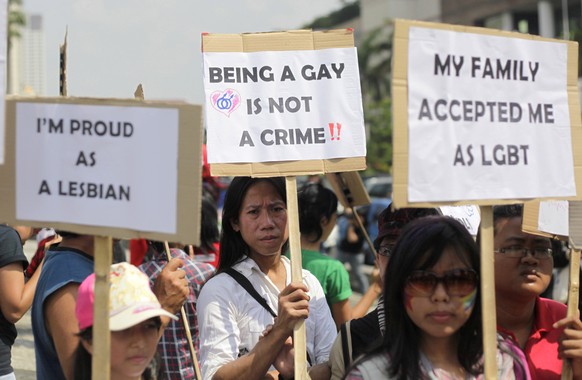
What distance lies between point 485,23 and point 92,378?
53.7 m

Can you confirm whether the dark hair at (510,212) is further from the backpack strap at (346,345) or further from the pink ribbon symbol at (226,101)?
the pink ribbon symbol at (226,101)

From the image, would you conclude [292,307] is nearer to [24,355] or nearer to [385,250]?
[385,250]

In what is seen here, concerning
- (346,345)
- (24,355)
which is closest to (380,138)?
(24,355)

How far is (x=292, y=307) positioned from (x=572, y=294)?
1.04 meters

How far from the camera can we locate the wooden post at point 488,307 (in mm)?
3215

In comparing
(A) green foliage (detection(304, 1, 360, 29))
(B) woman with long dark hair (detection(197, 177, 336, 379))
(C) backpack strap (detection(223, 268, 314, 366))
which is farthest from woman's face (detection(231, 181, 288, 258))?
(A) green foliage (detection(304, 1, 360, 29))

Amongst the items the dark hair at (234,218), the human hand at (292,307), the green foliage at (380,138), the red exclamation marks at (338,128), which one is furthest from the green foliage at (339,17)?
the human hand at (292,307)

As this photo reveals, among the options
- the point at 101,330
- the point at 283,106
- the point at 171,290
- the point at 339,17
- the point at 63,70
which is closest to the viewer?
the point at 101,330

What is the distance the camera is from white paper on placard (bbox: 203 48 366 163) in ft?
13.6

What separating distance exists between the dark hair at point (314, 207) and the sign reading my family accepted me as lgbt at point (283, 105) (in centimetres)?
233

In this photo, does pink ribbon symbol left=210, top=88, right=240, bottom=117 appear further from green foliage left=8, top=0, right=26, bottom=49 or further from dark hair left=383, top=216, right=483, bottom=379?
green foliage left=8, top=0, right=26, bottom=49

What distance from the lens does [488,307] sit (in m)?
3.27

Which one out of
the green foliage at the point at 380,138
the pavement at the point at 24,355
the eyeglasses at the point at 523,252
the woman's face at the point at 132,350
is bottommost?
the pavement at the point at 24,355

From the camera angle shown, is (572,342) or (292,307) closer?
(572,342)
